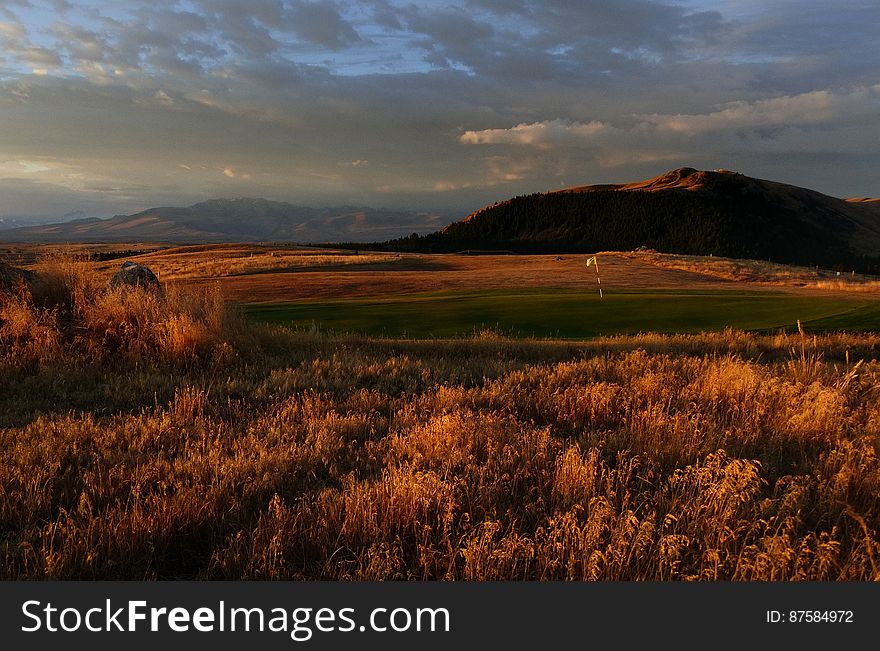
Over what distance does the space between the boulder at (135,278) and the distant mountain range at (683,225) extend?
338 feet

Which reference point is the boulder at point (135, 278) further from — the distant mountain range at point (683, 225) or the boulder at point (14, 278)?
the distant mountain range at point (683, 225)

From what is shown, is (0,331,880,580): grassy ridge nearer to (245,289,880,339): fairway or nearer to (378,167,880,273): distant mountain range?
(245,289,880,339): fairway

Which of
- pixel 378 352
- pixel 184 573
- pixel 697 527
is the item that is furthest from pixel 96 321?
pixel 697 527

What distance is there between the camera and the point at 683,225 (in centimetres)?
11731

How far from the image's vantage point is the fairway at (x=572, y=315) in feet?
49.8

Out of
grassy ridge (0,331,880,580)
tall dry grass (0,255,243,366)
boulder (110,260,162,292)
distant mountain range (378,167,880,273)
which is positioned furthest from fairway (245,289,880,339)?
distant mountain range (378,167,880,273)

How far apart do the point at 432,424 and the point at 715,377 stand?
14.8 feet

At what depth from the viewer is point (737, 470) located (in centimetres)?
397

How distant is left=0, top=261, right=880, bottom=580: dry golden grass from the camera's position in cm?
333

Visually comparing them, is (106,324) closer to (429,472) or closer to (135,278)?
(135,278)

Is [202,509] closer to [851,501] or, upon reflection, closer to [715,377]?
[851,501]

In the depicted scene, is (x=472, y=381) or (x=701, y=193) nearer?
(x=472, y=381)

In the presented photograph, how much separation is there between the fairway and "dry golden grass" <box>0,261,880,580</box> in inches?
228

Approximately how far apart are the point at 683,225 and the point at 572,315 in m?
113
